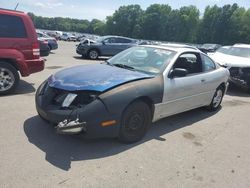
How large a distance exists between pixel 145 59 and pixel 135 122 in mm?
1432

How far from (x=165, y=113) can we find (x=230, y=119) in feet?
6.85

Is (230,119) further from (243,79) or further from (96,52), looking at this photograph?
(96,52)

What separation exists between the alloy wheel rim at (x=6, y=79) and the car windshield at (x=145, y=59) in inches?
105

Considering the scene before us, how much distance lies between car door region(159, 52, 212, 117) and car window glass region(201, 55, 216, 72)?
0.13m

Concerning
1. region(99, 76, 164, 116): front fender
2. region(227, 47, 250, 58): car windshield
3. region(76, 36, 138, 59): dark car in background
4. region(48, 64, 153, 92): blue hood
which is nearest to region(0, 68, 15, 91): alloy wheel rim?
region(48, 64, 153, 92): blue hood

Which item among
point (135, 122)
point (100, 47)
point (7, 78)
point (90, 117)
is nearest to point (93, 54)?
point (100, 47)

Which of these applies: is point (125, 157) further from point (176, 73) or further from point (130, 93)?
point (176, 73)

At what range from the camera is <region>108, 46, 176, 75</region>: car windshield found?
5.09 m

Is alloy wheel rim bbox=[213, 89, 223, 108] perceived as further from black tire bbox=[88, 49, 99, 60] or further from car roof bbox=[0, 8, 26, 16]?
black tire bbox=[88, 49, 99, 60]

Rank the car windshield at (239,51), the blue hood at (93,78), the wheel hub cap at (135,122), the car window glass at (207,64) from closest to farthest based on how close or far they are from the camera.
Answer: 1. the blue hood at (93,78)
2. the wheel hub cap at (135,122)
3. the car window glass at (207,64)
4. the car windshield at (239,51)

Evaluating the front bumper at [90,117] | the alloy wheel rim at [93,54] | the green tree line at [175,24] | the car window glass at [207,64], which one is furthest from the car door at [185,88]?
the green tree line at [175,24]

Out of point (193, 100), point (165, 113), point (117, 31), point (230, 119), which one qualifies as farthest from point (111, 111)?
point (117, 31)

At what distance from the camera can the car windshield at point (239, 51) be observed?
1105cm

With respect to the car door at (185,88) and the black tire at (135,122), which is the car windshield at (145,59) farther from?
the black tire at (135,122)
